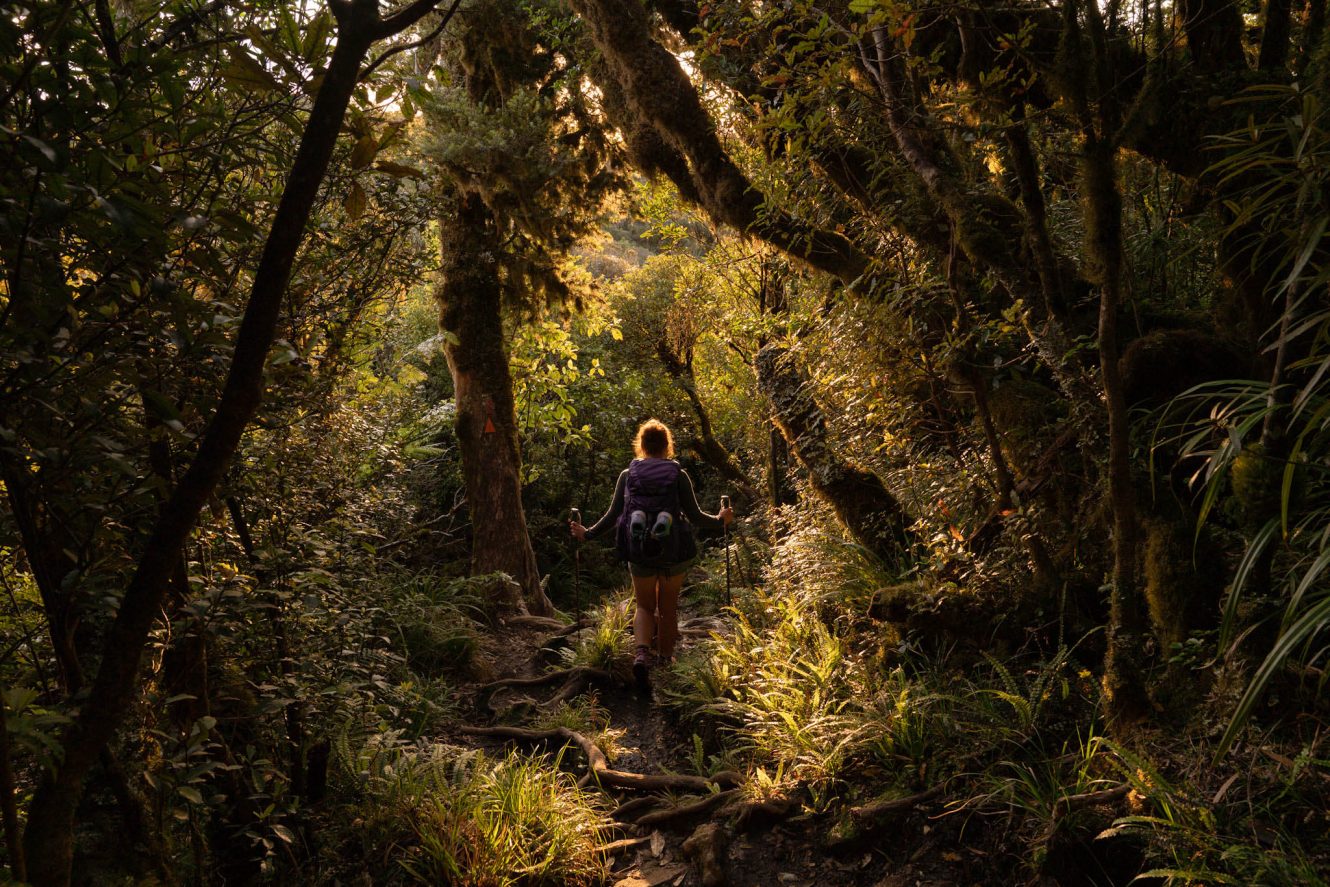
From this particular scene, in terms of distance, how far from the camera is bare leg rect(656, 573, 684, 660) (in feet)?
20.1

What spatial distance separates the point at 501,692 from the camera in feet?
21.6

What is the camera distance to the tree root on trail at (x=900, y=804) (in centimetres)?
333

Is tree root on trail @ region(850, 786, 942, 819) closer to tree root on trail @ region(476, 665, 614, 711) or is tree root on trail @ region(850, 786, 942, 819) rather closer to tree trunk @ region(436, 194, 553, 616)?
tree root on trail @ region(476, 665, 614, 711)

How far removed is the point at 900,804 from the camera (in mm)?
3330

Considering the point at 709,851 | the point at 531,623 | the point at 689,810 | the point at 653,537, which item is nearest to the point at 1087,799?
the point at 709,851

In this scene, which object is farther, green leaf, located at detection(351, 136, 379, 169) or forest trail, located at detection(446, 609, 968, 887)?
forest trail, located at detection(446, 609, 968, 887)

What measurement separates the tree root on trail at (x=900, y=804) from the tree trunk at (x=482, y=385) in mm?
5805

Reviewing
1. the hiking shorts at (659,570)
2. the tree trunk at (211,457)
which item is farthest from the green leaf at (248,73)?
the hiking shorts at (659,570)

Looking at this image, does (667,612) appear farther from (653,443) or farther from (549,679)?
(653,443)

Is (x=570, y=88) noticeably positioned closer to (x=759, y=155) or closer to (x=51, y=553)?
(x=759, y=155)

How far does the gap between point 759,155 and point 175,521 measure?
245 inches

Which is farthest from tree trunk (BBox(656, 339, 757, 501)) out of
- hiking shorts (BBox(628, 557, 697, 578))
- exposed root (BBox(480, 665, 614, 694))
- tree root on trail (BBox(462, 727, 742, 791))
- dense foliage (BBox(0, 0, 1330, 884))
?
tree root on trail (BBox(462, 727, 742, 791))

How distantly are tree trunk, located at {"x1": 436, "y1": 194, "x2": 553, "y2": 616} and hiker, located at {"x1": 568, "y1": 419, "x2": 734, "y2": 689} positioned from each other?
2676 millimetres

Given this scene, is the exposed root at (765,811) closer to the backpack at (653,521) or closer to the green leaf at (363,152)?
the backpack at (653,521)
